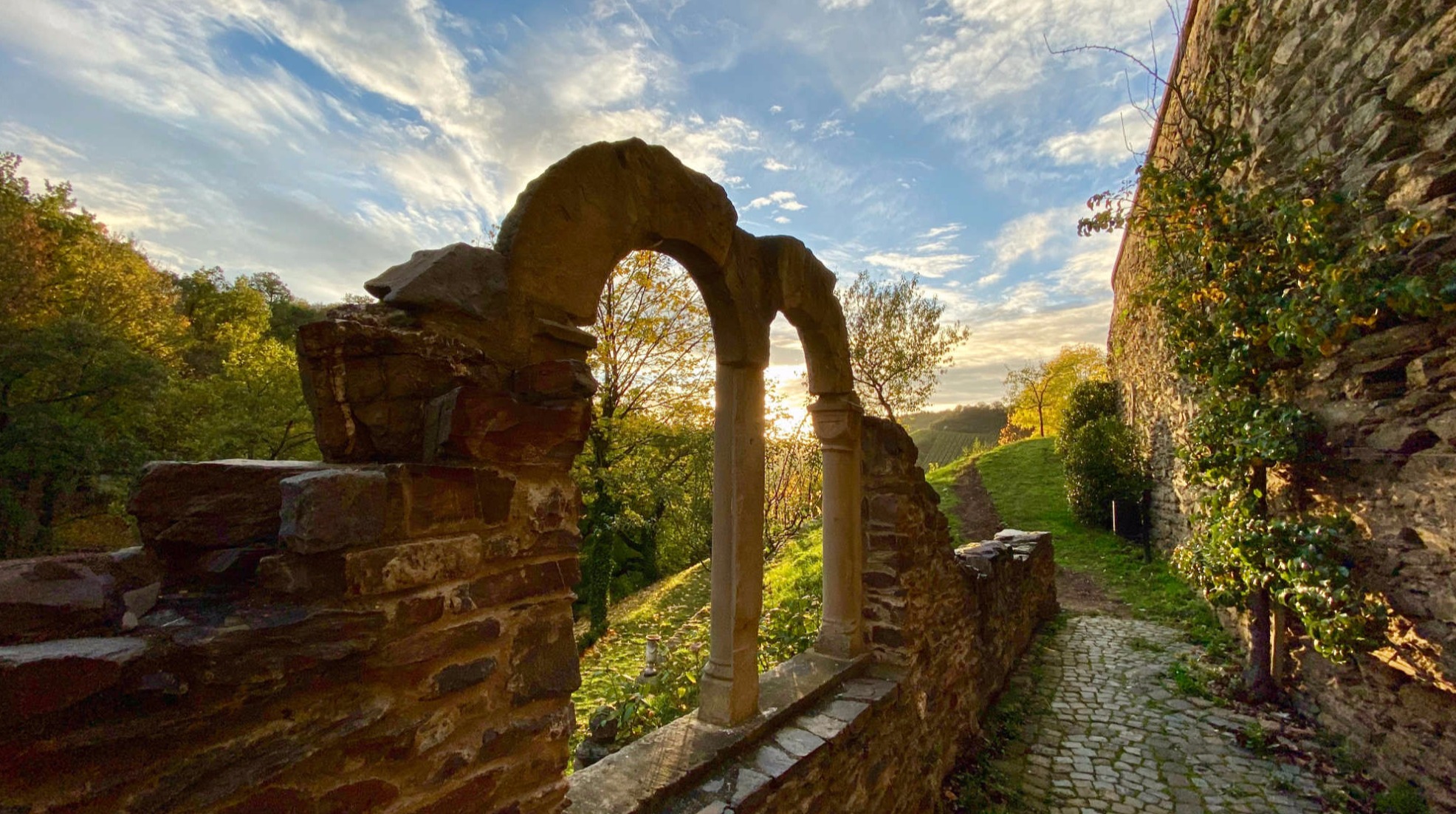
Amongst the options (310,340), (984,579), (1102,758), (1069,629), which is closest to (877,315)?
(1069,629)

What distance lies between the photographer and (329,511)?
1.34 meters

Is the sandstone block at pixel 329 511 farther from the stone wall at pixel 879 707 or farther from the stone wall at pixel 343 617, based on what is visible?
the stone wall at pixel 879 707

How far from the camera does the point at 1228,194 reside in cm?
541

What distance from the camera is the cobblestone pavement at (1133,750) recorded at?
4.02m

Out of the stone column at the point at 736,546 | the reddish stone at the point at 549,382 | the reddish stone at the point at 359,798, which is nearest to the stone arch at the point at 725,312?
the stone column at the point at 736,546

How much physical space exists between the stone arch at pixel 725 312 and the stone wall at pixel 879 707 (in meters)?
0.20

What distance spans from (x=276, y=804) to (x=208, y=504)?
66cm

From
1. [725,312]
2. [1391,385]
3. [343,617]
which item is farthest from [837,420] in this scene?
[1391,385]

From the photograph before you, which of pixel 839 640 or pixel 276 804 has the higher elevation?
pixel 276 804

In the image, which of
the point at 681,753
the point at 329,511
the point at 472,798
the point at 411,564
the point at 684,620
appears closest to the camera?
the point at 329,511

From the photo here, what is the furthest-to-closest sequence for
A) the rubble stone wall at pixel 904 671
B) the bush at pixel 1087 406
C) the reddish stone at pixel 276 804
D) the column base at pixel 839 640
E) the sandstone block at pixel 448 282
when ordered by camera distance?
the bush at pixel 1087 406 < the column base at pixel 839 640 < the rubble stone wall at pixel 904 671 < the sandstone block at pixel 448 282 < the reddish stone at pixel 276 804

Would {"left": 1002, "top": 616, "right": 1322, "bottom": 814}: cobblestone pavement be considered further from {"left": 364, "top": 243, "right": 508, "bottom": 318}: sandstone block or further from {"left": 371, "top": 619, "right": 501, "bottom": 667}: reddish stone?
{"left": 364, "top": 243, "right": 508, "bottom": 318}: sandstone block

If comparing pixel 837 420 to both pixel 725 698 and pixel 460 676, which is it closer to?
pixel 725 698

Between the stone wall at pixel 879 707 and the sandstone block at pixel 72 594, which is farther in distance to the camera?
the stone wall at pixel 879 707
